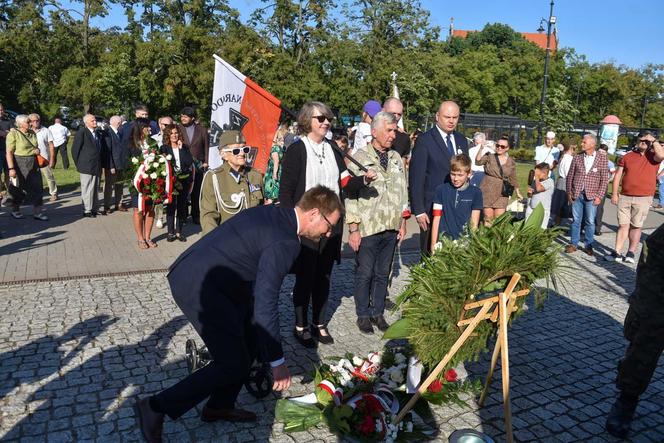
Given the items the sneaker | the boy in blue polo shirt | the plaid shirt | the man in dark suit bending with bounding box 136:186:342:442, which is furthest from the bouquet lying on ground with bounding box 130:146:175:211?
the sneaker

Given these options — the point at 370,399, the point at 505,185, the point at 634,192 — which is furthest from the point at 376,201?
the point at 634,192

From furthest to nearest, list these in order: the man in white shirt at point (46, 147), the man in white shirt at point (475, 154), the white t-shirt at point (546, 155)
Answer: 1. the white t-shirt at point (546, 155)
2. the man in white shirt at point (46, 147)
3. the man in white shirt at point (475, 154)

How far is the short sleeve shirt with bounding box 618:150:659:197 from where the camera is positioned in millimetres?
8719

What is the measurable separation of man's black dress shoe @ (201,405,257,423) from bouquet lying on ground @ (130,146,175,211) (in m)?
5.27

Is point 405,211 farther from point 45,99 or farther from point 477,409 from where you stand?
point 45,99

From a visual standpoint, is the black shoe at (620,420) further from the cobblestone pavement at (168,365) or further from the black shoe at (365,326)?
the black shoe at (365,326)

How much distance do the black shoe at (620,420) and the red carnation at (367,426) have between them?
1714mm

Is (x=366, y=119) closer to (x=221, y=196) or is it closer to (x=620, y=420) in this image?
(x=221, y=196)

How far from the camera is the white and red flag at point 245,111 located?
6422mm

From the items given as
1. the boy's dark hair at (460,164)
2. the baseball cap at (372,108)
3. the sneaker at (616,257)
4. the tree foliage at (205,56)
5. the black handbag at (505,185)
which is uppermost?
the tree foliage at (205,56)

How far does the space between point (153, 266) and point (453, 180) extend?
177 inches

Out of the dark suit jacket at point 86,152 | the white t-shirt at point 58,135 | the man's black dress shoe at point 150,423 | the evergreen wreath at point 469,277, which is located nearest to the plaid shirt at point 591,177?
the evergreen wreath at point 469,277

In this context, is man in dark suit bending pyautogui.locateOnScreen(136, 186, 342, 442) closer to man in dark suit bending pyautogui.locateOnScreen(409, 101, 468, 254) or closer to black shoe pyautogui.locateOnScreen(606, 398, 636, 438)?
black shoe pyautogui.locateOnScreen(606, 398, 636, 438)

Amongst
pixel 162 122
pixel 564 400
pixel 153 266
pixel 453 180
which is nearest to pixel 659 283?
pixel 564 400
